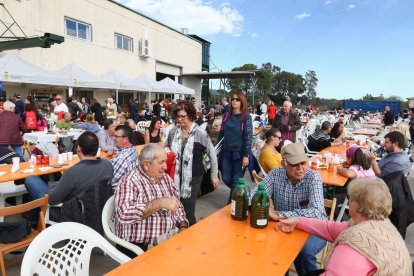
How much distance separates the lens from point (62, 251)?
1.69 meters

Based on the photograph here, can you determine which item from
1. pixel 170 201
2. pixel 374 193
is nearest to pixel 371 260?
pixel 374 193

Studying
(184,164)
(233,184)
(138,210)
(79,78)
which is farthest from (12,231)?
(79,78)

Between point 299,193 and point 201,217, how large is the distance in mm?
2203

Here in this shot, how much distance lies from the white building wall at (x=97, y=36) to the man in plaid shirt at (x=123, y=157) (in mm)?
10178

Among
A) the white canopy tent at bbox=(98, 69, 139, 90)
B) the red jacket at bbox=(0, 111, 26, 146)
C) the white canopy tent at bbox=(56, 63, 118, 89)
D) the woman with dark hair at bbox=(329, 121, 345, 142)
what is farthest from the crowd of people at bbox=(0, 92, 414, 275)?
the white canopy tent at bbox=(98, 69, 139, 90)

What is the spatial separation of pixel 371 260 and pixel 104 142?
4.54m

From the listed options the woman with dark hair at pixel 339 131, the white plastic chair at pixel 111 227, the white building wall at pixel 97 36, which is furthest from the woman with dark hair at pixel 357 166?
the white building wall at pixel 97 36

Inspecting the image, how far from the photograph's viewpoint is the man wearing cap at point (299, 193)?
2148 mm

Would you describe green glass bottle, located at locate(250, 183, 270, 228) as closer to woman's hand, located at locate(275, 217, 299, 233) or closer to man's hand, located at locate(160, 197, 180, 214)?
woman's hand, located at locate(275, 217, 299, 233)

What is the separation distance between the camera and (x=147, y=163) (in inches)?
85.2

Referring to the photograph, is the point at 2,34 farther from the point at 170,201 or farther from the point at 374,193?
the point at 374,193

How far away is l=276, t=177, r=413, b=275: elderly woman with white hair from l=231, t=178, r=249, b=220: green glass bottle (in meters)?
0.69

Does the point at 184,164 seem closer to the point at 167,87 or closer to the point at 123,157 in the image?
the point at 123,157

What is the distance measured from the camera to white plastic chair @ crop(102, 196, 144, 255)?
204cm
